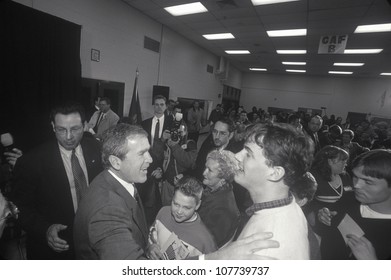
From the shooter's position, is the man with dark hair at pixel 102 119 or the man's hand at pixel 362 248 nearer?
the man's hand at pixel 362 248

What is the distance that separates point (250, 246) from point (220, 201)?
2.24 ft

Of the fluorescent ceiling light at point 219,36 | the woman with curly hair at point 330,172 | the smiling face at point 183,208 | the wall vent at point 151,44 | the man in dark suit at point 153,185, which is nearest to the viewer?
the smiling face at point 183,208

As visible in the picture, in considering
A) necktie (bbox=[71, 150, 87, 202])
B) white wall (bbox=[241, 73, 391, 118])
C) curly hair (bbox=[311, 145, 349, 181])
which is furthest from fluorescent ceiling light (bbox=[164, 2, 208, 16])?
white wall (bbox=[241, 73, 391, 118])

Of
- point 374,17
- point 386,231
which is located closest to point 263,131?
point 386,231

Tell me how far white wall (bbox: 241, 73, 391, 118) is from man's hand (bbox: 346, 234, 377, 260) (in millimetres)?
11687

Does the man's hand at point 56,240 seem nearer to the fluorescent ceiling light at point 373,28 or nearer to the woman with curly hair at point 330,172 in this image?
the woman with curly hair at point 330,172

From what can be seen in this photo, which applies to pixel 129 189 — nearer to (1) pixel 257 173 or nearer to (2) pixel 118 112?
(1) pixel 257 173

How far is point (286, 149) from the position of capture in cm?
82

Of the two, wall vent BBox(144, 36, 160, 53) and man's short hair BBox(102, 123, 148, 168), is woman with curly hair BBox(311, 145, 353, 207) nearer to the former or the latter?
man's short hair BBox(102, 123, 148, 168)

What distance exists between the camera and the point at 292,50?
6273 mm

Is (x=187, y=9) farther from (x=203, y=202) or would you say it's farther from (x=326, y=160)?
(x=203, y=202)

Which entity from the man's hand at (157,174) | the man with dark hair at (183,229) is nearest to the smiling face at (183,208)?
the man with dark hair at (183,229)

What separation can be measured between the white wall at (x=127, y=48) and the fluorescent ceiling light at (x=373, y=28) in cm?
429

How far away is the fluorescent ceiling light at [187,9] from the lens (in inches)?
152
